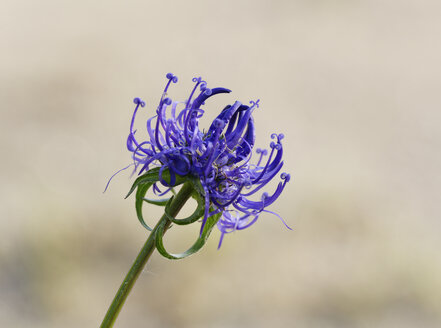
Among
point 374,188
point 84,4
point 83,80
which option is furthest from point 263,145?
point 84,4

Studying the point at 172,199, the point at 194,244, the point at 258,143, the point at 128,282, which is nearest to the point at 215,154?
the point at 172,199

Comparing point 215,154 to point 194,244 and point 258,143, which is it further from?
point 258,143

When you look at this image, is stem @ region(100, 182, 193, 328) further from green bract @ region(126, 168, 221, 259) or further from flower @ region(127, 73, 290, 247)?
flower @ region(127, 73, 290, 247)

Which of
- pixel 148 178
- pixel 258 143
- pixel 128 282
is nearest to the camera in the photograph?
pixel 128 282

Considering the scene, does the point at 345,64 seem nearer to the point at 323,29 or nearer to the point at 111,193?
the point at 323,29

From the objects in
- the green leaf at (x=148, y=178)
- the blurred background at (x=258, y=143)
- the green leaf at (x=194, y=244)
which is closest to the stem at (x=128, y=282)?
the green leaf at (x=194, y=244)

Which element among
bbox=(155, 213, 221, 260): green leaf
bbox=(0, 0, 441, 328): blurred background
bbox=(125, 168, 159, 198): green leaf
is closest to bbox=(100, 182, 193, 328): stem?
bbox=(155, 213, 221, 260): green leaf
